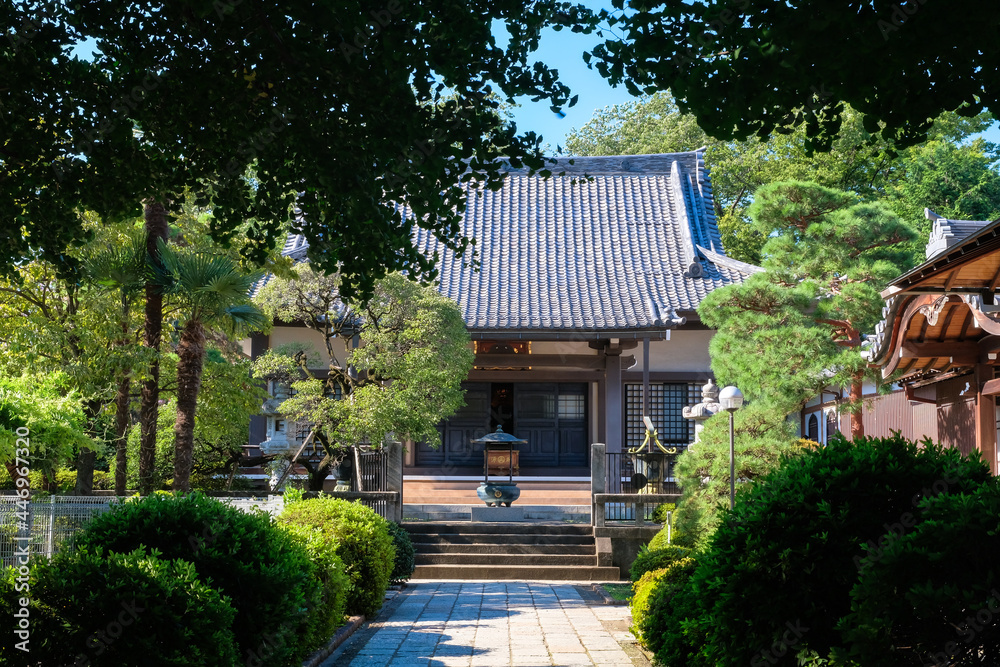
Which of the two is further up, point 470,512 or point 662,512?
point 662,512

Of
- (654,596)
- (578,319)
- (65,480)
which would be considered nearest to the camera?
(654,596)

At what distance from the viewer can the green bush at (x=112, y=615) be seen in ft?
16.4

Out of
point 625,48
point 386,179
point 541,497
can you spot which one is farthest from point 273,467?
point 625,48

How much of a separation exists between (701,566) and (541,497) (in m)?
15.9

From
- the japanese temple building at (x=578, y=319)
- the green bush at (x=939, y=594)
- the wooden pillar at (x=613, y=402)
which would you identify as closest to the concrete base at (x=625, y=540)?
the wooden pillar at (x=613, y=402)

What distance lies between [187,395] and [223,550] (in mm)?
7100

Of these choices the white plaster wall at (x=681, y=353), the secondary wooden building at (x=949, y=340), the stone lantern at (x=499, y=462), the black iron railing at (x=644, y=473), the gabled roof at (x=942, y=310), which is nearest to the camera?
the gabled roof at (x=942, y=310)

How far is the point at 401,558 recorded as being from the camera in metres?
14.4

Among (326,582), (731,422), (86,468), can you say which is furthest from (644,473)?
(326,582)

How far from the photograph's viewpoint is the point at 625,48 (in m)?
4.76

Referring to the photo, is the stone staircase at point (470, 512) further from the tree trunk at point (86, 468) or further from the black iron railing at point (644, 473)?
the tree trunk at point (86, 468)

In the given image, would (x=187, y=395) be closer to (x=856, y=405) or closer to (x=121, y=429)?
(x=121, y=429)

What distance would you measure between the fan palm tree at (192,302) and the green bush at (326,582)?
421 centimetres

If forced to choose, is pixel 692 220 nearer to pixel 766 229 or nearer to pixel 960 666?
pixel 766 229
